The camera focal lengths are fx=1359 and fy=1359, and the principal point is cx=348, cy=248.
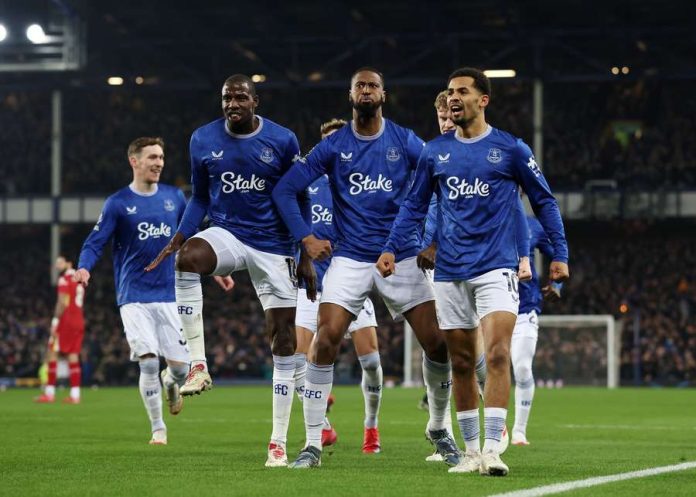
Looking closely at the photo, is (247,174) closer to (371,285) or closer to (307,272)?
(307,272)

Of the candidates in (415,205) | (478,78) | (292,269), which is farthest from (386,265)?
(478,78)

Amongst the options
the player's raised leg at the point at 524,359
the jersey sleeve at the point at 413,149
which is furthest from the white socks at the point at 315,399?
the player's raised leg at the point at 524,359

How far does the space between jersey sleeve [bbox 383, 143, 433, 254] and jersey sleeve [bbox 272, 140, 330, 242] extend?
703mm

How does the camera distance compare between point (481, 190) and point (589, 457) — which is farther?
point (589, 457)

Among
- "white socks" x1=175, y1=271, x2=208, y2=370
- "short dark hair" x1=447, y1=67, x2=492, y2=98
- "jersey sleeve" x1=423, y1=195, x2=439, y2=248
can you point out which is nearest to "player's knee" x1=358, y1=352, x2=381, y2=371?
"jersey sleeve" x1=423, y1=195, x2=439, y2=248

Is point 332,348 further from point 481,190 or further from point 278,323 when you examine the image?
point 481,190

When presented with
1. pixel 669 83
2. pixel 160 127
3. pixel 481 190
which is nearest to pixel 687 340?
pixel 669 83

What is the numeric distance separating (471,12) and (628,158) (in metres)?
7.57

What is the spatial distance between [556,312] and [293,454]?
98.5 feet

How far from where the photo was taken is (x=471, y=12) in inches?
1486

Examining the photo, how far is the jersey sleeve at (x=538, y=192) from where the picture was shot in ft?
27.3

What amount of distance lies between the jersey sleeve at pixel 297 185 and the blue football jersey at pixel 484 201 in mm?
957

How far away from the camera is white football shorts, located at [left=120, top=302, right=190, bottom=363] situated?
39.3ft

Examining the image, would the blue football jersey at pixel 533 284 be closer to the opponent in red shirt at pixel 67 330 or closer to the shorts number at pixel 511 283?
the shorts number at pixel 511 283
